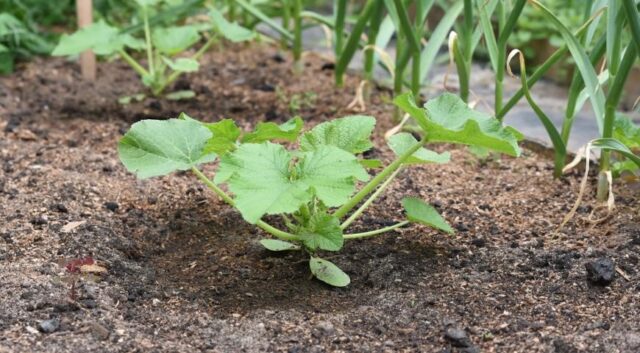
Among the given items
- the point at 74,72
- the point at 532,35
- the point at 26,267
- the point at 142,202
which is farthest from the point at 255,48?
the point at 26,267

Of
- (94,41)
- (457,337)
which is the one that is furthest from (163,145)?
(94,41)

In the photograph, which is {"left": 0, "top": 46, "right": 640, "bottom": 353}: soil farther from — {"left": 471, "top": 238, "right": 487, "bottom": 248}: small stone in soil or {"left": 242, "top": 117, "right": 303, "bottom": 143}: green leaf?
{"left": 242, "top": 117, "right": 303, "bottom": 143}: green leaf

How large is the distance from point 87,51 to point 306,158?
5.83 feet

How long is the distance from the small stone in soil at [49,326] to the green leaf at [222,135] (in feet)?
1.43

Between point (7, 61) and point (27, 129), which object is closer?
point (27, 129)

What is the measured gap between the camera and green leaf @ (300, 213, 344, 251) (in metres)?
1.81

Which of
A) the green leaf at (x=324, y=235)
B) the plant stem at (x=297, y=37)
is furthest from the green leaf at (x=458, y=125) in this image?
the plant stem at (x=297, y=37)

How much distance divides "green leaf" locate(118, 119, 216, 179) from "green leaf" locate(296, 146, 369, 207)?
221 mm

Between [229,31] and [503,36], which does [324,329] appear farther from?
[229,31]

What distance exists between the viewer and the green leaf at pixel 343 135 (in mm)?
1875

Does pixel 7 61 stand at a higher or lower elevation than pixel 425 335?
lower

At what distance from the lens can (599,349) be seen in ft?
5.26

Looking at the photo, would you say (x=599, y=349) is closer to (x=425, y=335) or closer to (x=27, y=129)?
(x=425, y=335)

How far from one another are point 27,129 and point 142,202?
2.44 feet
